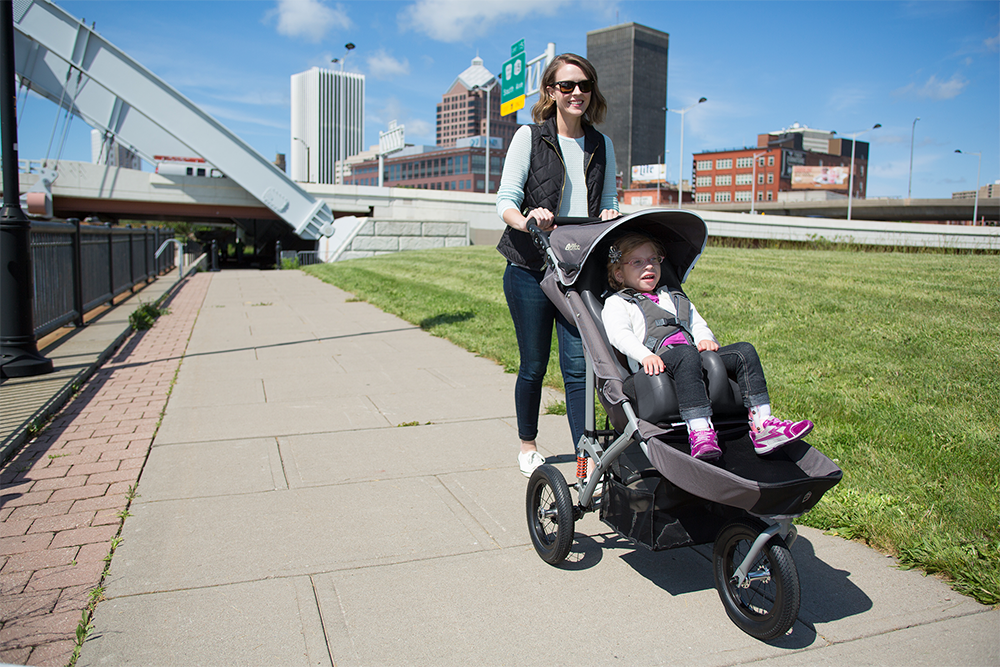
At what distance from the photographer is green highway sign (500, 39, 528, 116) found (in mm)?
30219

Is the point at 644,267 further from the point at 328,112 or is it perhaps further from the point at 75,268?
the point at 328,112

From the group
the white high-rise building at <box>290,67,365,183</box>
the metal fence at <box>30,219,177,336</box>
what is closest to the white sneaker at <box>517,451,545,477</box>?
the metal fence at <box>30,219,177,336</box>

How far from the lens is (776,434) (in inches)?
98.3

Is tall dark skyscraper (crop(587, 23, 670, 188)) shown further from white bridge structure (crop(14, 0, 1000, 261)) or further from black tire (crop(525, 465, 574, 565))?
black tire (crop(525, 465, 574, 565))

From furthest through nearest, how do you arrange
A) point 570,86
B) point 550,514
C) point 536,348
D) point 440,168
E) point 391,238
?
point 440,168
point 391,238
point 536,348
point 570,86
point 550,514

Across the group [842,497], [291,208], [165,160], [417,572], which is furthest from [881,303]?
[165,160]

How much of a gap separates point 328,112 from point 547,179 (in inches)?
4221

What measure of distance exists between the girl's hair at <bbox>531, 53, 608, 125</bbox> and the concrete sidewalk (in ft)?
6.58

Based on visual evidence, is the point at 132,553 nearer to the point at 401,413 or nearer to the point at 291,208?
the point at 401,413

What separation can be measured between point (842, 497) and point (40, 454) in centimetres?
459

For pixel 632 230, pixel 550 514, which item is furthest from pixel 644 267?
pixel 550 514

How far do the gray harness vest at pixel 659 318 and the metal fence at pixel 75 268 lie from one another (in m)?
6.90

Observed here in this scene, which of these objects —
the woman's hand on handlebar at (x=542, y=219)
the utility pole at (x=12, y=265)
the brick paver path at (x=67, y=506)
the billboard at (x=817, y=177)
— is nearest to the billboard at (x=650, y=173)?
the billboard at (x=817, y=177)

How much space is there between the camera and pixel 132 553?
3115 millimetres
